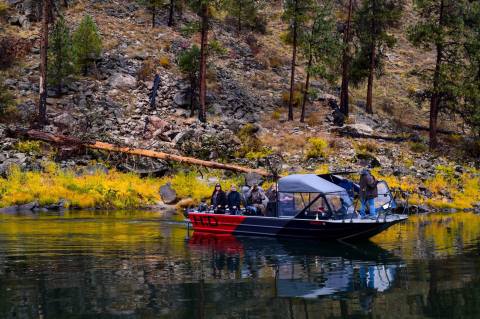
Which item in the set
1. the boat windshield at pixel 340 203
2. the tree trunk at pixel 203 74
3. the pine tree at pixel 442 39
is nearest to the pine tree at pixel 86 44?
the tree trunk at pixel 203 74

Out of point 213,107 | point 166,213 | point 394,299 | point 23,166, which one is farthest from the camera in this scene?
point 213,107

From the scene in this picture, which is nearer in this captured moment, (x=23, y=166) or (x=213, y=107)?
(x=23, y=166)

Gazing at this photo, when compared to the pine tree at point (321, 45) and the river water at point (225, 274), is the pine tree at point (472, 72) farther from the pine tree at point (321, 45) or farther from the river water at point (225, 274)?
→ the river water at point (225, 274)

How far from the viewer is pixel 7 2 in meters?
51.8

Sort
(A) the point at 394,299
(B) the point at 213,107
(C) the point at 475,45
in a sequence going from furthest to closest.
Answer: (B) the point at 213,107, (C) the point at 475,45, (A) the point at 394,299

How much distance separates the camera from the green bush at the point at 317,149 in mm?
36719

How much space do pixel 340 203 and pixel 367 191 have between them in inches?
52.1

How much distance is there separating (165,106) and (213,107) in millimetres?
3550

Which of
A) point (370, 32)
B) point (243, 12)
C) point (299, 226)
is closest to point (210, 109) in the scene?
point (370, 32)

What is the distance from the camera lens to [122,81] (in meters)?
43.5

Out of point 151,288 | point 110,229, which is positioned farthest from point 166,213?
point 151,288

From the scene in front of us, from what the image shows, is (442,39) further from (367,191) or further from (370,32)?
(367,191)

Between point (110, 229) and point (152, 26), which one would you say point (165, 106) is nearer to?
point (152, 26)

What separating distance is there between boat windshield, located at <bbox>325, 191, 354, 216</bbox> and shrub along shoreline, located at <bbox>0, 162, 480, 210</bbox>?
38.5 feet
